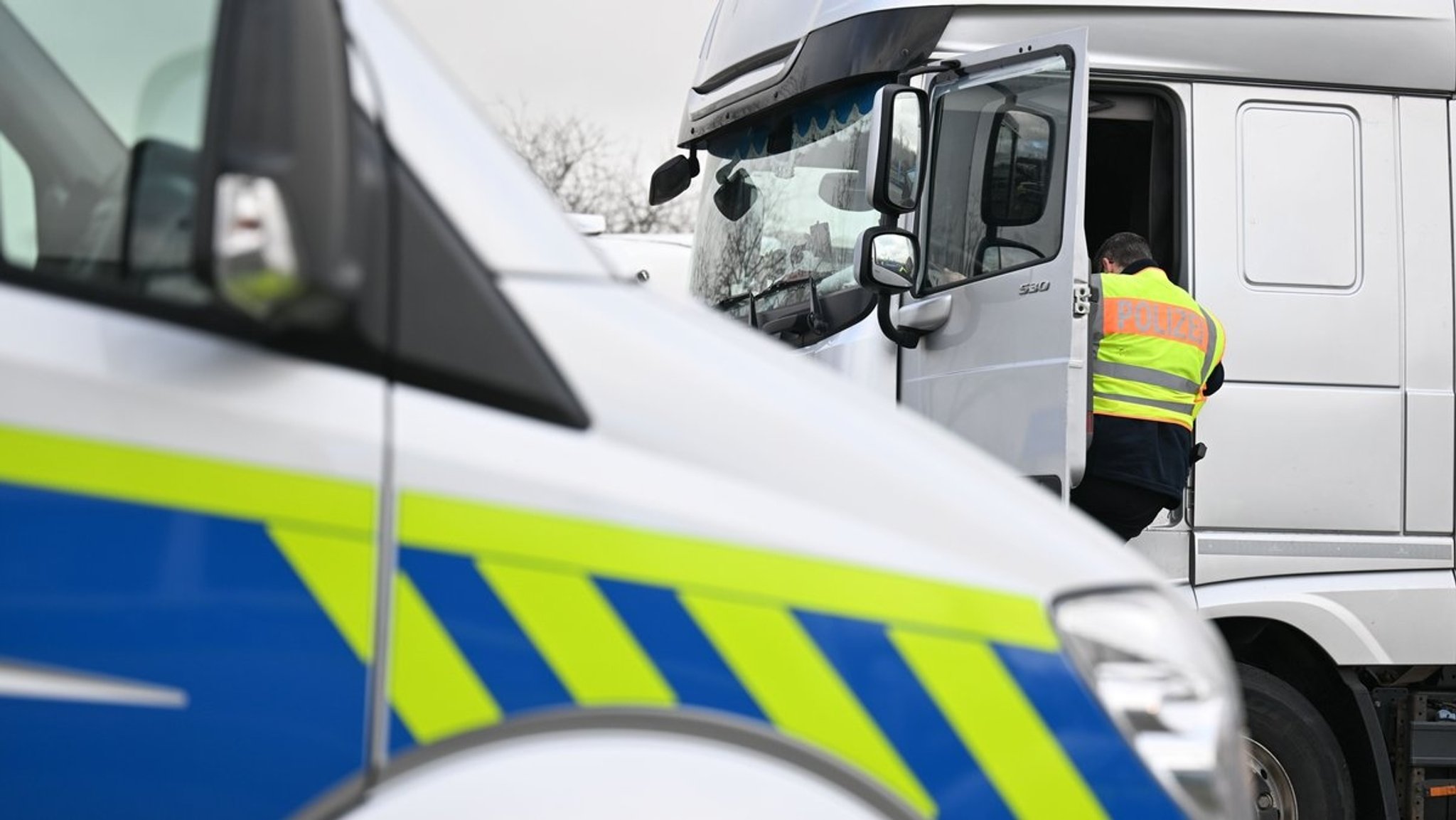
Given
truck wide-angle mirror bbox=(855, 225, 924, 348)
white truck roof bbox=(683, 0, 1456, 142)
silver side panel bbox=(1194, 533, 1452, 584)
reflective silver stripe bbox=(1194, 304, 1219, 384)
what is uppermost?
white truck roof bbox=(683, 0, 1456, 142)

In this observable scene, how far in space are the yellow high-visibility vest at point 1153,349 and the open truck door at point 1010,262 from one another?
15cm

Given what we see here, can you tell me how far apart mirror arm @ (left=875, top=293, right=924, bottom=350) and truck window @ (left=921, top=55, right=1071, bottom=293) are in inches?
5.0

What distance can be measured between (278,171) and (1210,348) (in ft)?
10.8

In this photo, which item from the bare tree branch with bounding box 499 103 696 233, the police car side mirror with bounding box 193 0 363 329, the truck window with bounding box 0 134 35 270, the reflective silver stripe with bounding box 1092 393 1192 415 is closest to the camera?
the police car side mirror with bounding box 193 0 363 329

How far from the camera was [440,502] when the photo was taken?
1.47 m

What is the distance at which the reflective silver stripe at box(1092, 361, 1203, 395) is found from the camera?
13.6 feet

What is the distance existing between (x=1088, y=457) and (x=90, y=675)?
3.34 metres

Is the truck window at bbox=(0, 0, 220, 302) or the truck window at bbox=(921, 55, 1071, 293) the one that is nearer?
the truck window at bbox=(0, 0, 220, 302)

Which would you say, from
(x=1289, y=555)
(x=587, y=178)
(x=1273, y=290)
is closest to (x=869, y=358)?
(x=1273, y=290)

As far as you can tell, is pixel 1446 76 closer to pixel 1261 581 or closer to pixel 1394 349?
pixel 1394 349

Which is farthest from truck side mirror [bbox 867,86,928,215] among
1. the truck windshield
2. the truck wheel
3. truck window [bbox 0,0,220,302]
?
truck window [bbox 0,0,220,302]

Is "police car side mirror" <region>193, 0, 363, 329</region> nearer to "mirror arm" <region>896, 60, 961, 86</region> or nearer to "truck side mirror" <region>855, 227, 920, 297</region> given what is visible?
"truck side mirror" <region>855, 227, 920, 297</region>

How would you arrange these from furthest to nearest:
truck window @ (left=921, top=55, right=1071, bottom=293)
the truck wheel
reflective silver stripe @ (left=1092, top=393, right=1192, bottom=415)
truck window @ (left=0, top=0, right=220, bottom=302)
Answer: the truck wheel
reflective silver stripe @ (left=1092, top=393, right=1192, bottom=415)
truck window @ (left=921, top=55, right=1071, bottom=293)
truck window @ (left=0, top=0, right=220, bottom=302)

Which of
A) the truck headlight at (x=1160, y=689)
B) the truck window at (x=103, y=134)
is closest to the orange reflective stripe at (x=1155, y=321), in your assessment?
the truck headlight at (x=1160, y=689)
